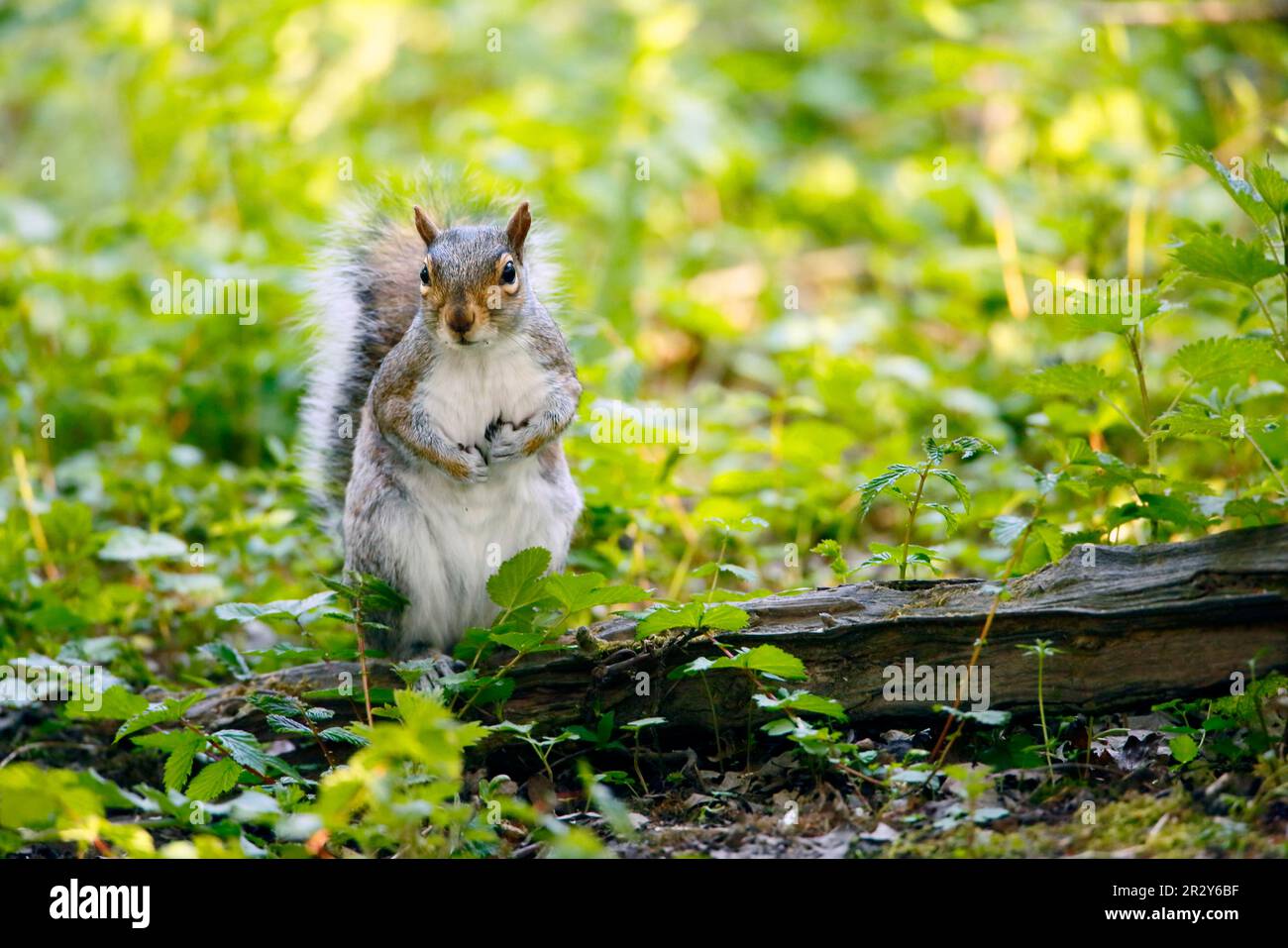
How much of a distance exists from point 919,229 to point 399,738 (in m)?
4.88

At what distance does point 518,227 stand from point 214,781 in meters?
1.37

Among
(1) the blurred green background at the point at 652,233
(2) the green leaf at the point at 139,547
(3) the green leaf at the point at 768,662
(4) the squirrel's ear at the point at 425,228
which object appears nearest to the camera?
(3) the green leaf at the point at 768,662

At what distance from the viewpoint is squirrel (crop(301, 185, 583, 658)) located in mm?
2885

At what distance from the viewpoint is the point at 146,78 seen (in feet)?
19.1

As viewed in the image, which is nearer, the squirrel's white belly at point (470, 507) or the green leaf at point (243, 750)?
the green leaf at point (243, 750)

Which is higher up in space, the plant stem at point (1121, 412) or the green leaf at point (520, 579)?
the plant stem at point (1121, 412)

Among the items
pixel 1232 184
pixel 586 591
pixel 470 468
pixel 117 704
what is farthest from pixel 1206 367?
pixel 117 704

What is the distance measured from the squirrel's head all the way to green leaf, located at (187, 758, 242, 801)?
0.98 m

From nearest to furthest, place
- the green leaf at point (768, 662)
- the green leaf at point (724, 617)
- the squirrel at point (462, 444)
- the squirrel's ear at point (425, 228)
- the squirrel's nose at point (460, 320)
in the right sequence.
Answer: the green leaf at point (768, 662) < the green leaf at point (724, 617) < the squirrel's nose at point (460, 320) < the squirrel at point (462, 444) < the squirrel's ear at point (425, 228)

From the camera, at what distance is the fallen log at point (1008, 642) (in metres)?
2.37

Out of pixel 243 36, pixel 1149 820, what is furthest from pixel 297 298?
pixel 1149 820

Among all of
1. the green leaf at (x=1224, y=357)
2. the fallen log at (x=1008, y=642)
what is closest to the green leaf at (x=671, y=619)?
the fallen log at (x=1008, y=642)

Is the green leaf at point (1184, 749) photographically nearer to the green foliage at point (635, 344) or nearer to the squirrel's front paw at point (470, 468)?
the green foliage at point (635, 344)

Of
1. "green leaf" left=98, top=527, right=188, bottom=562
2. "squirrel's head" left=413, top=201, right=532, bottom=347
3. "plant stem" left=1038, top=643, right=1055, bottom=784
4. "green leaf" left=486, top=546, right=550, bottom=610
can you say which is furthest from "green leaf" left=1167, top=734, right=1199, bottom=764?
"green leaf" left=98, top=527, right=188, bottom=562
